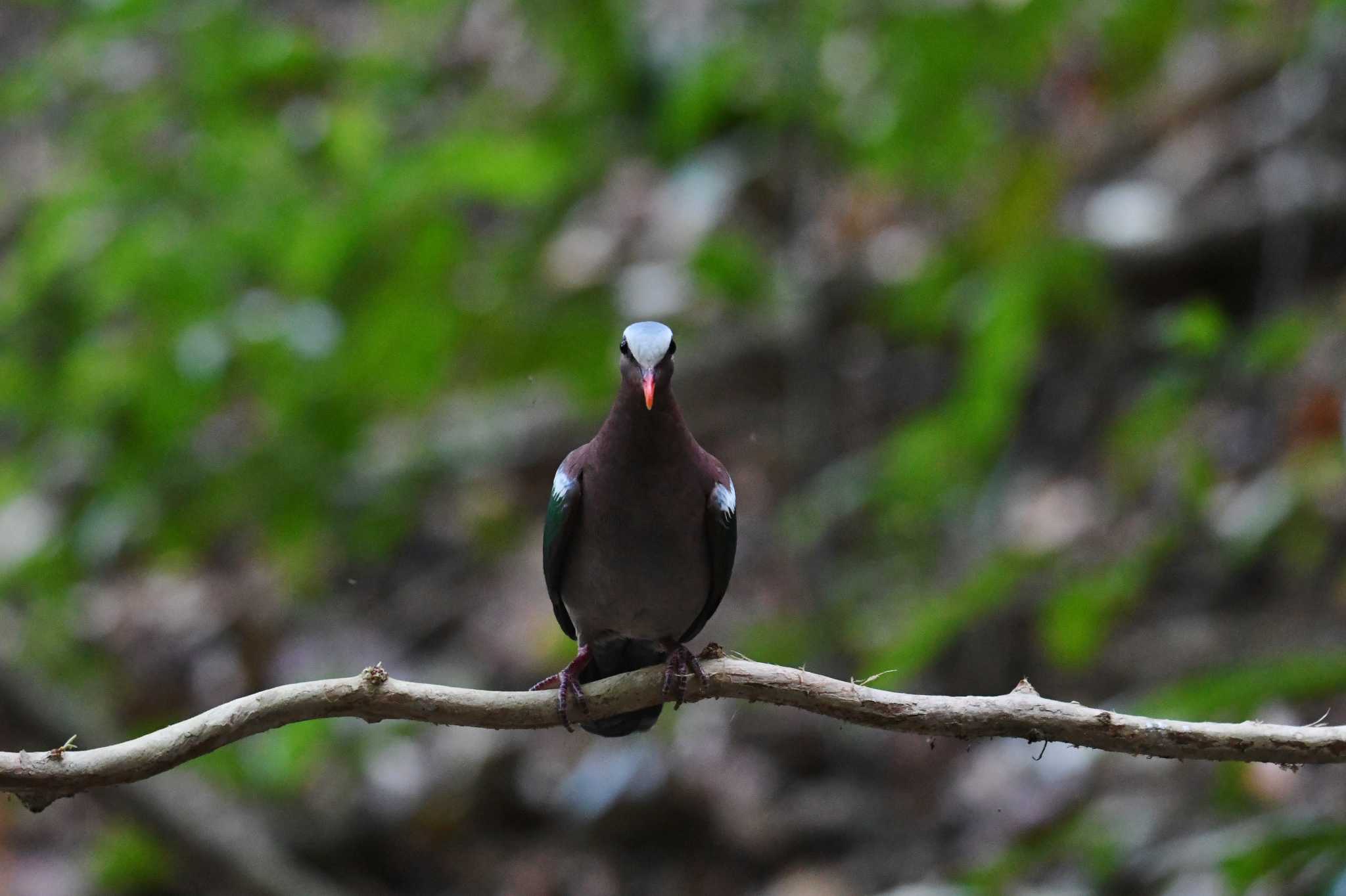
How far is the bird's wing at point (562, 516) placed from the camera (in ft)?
11.3

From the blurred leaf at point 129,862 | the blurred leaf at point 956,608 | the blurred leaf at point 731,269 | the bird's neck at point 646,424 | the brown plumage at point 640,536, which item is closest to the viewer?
the bird's neck at point 646,424

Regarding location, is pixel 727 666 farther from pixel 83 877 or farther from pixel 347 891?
pixel 83 877

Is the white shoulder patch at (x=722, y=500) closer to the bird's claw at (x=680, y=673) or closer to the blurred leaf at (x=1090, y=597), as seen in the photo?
the bird's claw at (x=680, y=673)

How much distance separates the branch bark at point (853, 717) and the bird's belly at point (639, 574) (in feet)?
1.44

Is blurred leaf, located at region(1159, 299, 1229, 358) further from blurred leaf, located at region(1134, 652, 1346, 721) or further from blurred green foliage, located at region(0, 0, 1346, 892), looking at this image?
blurred leaf, located at region(1134, 652, 1346, 721)

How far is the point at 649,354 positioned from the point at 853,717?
942 millimetres

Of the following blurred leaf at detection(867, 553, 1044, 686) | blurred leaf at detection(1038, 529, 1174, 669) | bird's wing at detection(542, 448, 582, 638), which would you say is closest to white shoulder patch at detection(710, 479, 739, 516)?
bird's wing at detection(542, 448, 582, 638)

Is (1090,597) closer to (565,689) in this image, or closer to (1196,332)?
(1196,332)

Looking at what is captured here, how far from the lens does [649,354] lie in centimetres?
285

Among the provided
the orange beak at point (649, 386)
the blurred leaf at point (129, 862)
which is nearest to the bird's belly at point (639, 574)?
the orange beak at point (649, 386)

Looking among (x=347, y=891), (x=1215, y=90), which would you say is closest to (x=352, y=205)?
(x=347, y=891)

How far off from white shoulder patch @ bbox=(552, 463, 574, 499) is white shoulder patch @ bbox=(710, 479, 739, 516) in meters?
0.36

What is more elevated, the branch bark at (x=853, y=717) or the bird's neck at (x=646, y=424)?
the bird's neck at (x=646, y=424)

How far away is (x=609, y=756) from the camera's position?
8.43 metres
